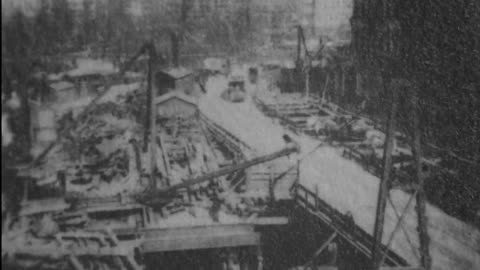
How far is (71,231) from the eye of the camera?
159 inches

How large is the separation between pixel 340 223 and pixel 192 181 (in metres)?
2.49

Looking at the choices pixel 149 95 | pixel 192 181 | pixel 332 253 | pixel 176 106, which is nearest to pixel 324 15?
pixel 176 106

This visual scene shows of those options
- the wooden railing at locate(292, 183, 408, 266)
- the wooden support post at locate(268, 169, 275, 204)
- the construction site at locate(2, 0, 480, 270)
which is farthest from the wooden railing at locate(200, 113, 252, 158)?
the wooden railing at locate(292, 183, 408, 266)

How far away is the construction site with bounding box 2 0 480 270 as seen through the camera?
3.62 meters

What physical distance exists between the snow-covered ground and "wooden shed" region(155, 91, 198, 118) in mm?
261

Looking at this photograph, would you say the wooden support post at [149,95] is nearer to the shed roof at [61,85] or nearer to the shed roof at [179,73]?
the shed roof at [179,73]

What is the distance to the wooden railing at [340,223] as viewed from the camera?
5354 millimetres

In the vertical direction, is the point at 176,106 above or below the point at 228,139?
above

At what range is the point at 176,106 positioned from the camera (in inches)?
190

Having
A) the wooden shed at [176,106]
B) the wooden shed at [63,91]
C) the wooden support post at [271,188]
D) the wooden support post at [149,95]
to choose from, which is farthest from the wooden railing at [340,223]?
the wooden shed at [63,91]

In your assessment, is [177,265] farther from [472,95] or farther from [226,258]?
[472,95]

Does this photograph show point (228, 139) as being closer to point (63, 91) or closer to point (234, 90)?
Answer: point (234, 90)

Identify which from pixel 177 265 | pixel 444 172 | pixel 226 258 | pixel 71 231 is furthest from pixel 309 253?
pixel 71 231

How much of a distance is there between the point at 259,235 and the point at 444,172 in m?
3.75
